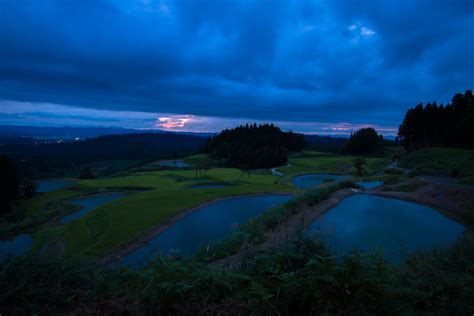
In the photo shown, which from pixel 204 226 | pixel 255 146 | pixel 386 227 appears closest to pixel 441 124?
pixel 255 146

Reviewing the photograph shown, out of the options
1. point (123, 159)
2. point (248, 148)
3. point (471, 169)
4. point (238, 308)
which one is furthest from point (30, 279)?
point (123, 159)

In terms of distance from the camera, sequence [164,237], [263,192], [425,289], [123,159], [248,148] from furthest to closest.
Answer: [123,159] < [248,148] < [263,192] < [164,237] < [425,289]

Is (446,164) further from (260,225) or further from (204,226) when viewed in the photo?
(204,226)

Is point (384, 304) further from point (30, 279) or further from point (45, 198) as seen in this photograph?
point (45, 198)

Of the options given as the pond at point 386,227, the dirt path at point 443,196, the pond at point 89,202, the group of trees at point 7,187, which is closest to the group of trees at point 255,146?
the pond at point 89,202

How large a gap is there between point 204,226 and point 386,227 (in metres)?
11.2

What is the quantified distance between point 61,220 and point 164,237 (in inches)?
533

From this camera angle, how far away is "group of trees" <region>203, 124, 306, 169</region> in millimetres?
59656

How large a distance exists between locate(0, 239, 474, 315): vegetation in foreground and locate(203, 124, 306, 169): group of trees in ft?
182

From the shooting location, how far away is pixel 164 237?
49.0 feet

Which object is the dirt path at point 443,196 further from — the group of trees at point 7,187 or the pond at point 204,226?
the group of trees at point 7,187

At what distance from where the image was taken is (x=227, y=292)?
132 inches

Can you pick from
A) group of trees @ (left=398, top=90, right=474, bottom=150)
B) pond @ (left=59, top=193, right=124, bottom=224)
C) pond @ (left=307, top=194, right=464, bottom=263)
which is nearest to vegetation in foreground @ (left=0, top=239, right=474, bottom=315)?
pond @ (left=307, top=194, right=464, bottom=263)

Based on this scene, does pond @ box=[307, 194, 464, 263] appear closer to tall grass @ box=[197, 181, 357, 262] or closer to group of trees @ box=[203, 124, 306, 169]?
tall grass @ box=[197, 181, 357, 262]
